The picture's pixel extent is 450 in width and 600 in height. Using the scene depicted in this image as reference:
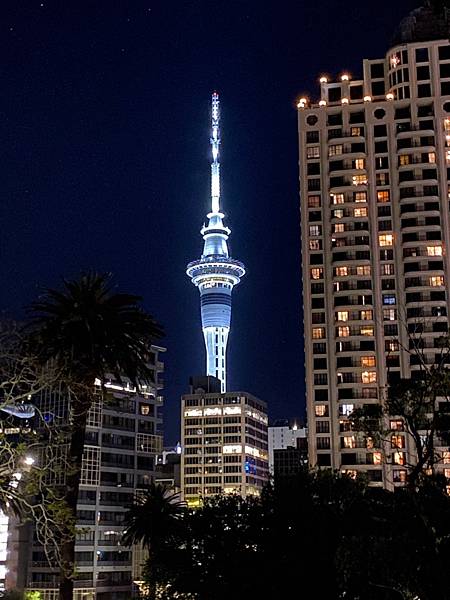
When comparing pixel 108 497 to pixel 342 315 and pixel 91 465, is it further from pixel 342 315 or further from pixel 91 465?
pixel 342 315

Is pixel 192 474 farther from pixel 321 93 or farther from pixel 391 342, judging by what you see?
pixel 321 93

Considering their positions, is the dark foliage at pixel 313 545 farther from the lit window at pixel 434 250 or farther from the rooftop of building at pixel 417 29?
the rooftop of building at pixel 417 29

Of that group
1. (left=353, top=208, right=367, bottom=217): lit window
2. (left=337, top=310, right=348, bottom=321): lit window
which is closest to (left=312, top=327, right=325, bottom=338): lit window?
(left=337, top=310, right=348, bottom=321): lit window

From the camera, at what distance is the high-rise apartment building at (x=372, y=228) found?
4929 inches

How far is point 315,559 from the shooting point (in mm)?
42656

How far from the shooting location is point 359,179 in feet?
445

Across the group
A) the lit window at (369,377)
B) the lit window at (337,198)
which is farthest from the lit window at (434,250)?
the lit window at (369,377)

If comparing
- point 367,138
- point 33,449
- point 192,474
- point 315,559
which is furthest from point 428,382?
point 192,474

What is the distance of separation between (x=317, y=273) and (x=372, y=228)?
36.8 ft

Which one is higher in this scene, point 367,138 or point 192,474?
point 367,138

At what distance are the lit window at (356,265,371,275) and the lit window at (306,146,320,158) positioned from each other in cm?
2023

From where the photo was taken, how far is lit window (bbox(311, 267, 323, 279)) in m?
132

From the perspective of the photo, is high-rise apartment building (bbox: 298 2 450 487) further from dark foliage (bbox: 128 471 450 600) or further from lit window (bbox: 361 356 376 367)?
dark foliage (bbox: 128 471 450 600)

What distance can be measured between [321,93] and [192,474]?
92.2 meters
